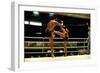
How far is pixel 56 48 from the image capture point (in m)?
1.52

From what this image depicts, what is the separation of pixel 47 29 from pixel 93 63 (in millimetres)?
390

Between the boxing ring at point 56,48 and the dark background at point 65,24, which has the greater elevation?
the dark background at point 65,24

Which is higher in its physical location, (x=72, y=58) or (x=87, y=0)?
(x=87, y=0)

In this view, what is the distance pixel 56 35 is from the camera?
1.52m

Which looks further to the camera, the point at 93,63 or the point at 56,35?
the point at 93,63

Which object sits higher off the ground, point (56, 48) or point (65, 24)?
point (65, 24)

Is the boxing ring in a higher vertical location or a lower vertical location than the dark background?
lower

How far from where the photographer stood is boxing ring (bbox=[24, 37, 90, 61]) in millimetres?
1453

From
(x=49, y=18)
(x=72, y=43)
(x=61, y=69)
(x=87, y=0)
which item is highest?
(x=87, y=0)

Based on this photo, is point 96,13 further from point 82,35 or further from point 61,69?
point 61,69

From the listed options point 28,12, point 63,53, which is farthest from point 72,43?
point 28,12

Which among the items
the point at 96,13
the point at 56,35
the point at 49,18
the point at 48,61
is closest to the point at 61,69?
the point at 48,61

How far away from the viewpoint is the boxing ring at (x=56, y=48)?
1.45 m

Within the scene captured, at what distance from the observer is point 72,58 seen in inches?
61.6
